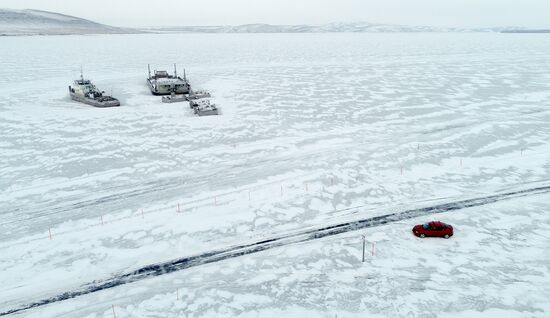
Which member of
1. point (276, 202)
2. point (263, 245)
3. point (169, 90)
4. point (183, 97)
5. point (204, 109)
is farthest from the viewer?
point (169, 90)

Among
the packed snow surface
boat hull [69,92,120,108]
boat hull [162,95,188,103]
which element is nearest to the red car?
the packed snow surface

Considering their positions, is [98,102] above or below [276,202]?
above

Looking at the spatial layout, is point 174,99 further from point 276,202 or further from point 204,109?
point 276,202

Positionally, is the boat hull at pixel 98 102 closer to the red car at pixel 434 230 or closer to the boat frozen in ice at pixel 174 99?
the boat frozen in ice at pixel 174 99

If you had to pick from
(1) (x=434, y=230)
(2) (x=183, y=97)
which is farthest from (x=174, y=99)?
(1) (x=434, y=230)

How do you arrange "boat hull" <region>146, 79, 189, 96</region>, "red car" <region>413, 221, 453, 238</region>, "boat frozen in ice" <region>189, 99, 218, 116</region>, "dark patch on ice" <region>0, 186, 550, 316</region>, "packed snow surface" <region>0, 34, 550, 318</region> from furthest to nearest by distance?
"boat hull" <region>146, 79, 189, 96</region> < "boat frozen in ice" <region>189, 99, 218, 116</region> < "red car" <region>413, 221, 453, 238</region> < "dark patch on ice" <region>0, 186, 550, 316</region> < "packed snow surface" <region>0, 34, 550, 318</region>

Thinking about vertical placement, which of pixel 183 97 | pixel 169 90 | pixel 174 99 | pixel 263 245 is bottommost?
pixel 263 245

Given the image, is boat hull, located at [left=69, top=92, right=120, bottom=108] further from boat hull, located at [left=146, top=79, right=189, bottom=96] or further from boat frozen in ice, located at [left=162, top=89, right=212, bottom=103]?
boat hull, located at [left=146, top=79, right=189, bottom=96]
